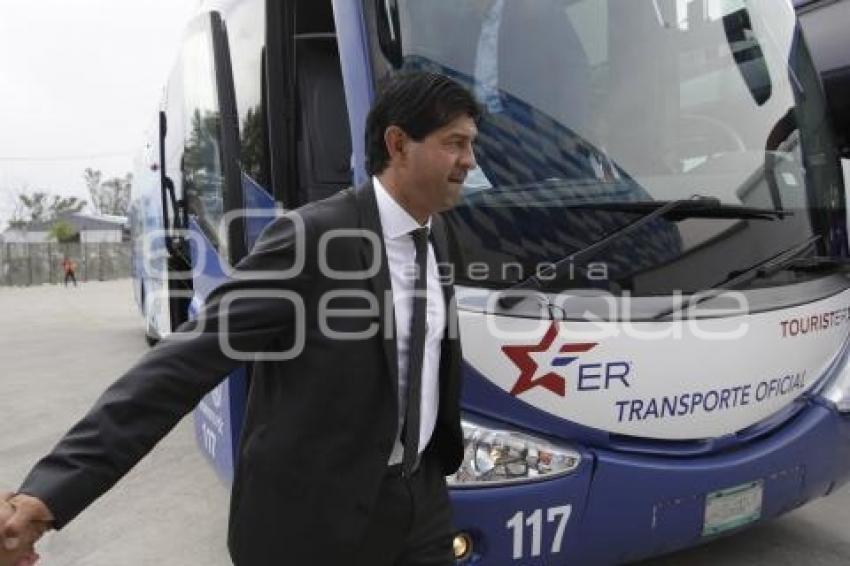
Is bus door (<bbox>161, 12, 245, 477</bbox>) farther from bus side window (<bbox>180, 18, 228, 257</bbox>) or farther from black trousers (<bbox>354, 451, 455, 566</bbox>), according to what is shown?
black trousers (<bbox>354, 451, 455, 566</bbox>)

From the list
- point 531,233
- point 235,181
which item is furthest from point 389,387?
point 235,181

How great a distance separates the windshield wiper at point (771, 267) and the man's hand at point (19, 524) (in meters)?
1.86

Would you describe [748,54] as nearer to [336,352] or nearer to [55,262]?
[336,352]

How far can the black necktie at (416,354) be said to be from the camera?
168 centimetres

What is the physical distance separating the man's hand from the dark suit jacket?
262 mm

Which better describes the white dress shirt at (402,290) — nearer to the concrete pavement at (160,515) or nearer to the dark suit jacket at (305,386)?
the dark suit jacket at (305,386)

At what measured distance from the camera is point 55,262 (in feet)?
115

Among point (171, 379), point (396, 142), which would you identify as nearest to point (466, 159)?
point (396, 142)

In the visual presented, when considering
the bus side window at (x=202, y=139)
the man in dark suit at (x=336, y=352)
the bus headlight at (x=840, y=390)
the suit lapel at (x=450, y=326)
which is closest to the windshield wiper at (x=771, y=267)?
the bus headlight at (x=840, y=390)

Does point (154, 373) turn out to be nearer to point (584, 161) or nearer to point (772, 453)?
point (584, 161)

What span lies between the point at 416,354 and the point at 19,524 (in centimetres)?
79

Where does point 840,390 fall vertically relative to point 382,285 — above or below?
below

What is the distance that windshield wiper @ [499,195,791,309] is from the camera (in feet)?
8.02

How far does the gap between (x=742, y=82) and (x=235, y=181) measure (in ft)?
6.65
